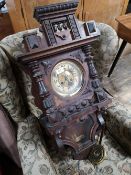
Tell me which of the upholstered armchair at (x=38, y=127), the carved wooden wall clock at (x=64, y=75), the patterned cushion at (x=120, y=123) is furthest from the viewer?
the patterned cushion at (x=120, y=123)

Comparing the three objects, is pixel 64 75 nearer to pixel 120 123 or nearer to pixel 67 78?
pixel 67 78

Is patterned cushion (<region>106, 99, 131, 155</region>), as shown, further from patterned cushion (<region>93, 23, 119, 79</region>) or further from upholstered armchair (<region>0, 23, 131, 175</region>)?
patterned cushion (<region>93, 23, 119, 79</region>)

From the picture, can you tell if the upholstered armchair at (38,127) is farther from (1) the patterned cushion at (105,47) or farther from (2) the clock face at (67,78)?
(2) the clock face at (67,78)

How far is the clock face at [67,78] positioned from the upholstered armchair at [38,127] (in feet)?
0.67

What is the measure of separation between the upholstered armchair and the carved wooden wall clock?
0.11 m

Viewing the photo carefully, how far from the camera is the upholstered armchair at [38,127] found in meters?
0.88

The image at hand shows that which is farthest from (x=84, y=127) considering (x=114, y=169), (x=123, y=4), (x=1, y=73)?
(x=123, y=4)

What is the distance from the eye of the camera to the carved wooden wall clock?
0.77m

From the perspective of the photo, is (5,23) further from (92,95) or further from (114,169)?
(114,169)

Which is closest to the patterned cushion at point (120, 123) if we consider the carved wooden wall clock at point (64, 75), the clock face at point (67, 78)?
the carved wooden wall clock at point (64, 75)

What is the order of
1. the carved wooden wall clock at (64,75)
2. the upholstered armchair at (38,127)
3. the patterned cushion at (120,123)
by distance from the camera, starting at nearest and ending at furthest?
1. the carved wooden wall clock at (64,75)
2. the upholstered armchair at (38,127)
3. the patterned cushion at (120,123)

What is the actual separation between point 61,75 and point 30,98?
286 mm

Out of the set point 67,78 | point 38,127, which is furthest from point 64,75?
point 38,127

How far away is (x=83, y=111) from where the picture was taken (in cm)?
90
